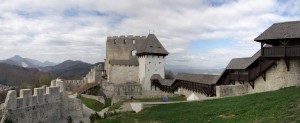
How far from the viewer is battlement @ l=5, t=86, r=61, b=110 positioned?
22.5 m

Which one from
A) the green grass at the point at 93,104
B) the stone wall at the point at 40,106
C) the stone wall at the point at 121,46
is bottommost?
the green grass at the point at 93,104

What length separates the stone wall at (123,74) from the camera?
159 ft

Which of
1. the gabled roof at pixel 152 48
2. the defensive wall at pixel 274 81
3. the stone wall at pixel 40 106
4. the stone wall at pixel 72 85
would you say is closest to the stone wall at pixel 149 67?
the gabled roof at pixel 152 48

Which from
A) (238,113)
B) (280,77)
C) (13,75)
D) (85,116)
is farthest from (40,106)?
(13,75)

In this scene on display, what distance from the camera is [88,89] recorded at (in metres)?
45.8

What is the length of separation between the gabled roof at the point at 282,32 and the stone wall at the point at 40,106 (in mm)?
16887

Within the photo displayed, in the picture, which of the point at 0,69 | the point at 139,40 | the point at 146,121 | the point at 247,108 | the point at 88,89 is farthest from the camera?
the point at 0,69

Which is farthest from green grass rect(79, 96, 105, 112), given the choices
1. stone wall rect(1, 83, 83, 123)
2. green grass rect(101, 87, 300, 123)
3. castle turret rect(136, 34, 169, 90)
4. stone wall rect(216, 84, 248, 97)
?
green grass rect(101, 87, 300, 123)

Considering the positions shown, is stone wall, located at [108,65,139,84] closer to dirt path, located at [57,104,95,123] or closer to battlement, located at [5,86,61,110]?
dirt path, located at [57,104,95,123]

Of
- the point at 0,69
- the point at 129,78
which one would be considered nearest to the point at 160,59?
the point at 129,78

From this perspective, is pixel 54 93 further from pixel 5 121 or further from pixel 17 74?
pixel 17 74

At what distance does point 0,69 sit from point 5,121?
428 feet

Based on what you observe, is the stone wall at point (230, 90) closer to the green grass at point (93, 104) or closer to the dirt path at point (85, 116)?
the dirt path at point (85, 116)

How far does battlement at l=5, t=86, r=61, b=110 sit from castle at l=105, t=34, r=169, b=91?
17.8 meters
